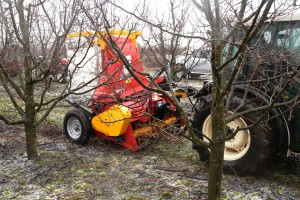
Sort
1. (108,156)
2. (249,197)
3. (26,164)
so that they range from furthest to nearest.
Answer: (108,156) < (26,164) < (249,197)

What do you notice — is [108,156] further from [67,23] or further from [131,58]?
[67,23]

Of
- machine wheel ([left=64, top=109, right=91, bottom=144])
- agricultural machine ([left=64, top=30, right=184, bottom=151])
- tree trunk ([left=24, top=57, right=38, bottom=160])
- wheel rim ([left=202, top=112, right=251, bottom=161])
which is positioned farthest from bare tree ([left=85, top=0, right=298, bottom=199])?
tree trunk ([left=24, top=57, right=38, bottom=160])

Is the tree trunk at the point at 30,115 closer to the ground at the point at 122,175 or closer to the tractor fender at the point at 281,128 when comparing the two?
the ground at the point at 122,175

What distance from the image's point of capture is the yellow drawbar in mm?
4543

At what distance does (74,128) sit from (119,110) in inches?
46.0

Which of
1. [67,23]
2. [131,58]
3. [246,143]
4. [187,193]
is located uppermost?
[67,23]

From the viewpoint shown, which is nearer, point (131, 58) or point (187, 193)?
point (187, 193)

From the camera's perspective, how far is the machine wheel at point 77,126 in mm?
5047

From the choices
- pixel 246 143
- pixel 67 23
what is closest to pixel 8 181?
pixel 67 23

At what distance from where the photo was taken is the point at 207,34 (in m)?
2.24

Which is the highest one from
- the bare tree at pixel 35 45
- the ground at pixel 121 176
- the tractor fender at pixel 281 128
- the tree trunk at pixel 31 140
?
the bare tree at pixel 35 45

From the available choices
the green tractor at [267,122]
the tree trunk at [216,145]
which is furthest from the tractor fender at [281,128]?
the tree trunk at [216,145]

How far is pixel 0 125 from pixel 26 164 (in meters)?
2.45

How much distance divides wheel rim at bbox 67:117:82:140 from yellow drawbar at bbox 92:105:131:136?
0.54 m
